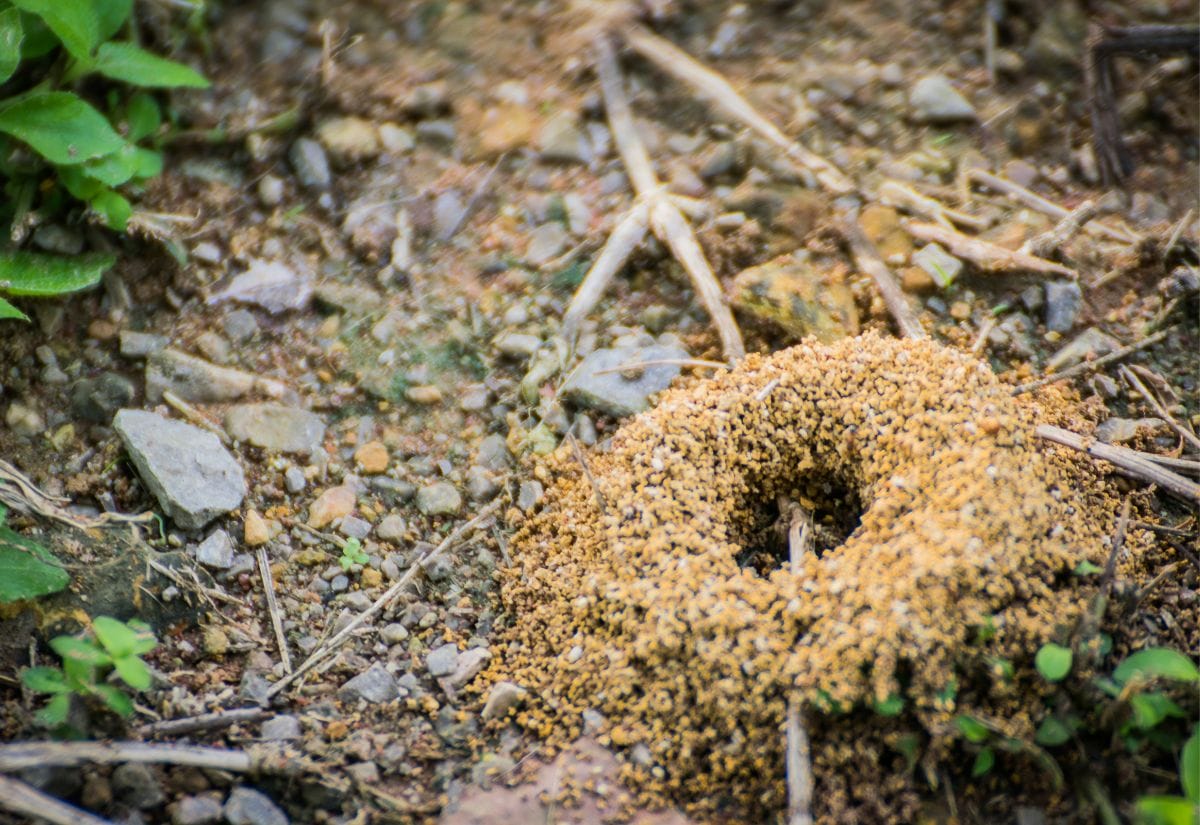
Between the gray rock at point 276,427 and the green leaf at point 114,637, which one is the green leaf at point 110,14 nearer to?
the gray rock at point 276,427

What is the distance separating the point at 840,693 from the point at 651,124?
2.42 m

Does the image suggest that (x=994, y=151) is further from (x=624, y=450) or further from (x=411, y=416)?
(x=411, y=416)

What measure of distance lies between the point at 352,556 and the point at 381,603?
0.18 meters

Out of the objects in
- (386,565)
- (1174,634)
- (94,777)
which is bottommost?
(1174,634)

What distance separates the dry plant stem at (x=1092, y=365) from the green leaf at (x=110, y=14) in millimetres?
3099

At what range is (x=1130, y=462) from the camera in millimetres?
2412

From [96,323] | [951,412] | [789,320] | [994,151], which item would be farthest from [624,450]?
[994,151]

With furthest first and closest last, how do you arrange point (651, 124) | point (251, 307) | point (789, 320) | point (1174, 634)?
point (651, 124)
point (251, 307)
point (789, 320)
point (1174, 634)

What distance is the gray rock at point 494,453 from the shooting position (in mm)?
2807

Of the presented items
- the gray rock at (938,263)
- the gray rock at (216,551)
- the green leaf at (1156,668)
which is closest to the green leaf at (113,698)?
the gray rock at (216,551)

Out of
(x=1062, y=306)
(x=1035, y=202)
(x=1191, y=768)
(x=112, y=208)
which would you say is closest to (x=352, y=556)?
(x=112, y=208)

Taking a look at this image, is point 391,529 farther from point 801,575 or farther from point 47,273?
point 47,273

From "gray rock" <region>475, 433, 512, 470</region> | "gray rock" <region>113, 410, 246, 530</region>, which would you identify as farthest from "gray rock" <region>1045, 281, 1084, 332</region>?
"gray rock" <region>113, 410, 246, 530</region>

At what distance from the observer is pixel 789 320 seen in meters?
2.83
